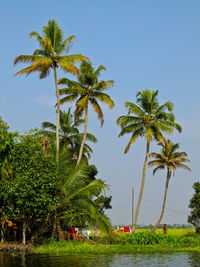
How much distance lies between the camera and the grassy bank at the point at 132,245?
22.4 metres

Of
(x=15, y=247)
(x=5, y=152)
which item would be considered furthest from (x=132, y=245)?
(x=5, y=152)

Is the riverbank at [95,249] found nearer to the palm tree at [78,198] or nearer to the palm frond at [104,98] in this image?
the palm tree at [78,198]

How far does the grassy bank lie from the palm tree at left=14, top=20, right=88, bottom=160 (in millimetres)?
8329

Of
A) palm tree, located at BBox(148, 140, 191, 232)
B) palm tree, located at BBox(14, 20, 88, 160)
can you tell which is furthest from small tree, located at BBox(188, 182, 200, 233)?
palm tree, located at BBox(14, 20, 88, 160)

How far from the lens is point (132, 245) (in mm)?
24781

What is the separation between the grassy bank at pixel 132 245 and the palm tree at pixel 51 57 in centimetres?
833

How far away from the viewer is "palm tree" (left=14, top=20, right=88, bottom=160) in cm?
2961

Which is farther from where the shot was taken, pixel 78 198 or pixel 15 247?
pixel 78 198

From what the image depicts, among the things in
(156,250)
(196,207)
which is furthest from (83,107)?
(196,207)

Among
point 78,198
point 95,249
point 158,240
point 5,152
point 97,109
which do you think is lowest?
point 95,249

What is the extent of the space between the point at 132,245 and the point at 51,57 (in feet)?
50.6

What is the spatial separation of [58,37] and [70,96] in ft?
18.0

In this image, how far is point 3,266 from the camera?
15000 mm

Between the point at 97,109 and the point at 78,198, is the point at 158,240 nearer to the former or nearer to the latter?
the point at 78,198
